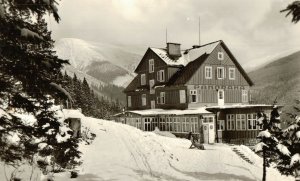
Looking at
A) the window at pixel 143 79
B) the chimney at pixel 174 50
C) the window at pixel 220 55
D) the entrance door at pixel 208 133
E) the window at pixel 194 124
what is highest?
the chimney at pixel 174 50

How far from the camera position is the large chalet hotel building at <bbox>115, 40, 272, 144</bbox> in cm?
3781

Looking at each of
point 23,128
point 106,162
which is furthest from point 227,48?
point 23,128

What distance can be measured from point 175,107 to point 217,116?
6522mm

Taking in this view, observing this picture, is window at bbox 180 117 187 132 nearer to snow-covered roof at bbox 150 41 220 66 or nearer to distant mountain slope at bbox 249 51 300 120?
snow-covered roof at bbox 150 41 220 66

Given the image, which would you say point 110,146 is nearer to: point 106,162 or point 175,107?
point 106,162

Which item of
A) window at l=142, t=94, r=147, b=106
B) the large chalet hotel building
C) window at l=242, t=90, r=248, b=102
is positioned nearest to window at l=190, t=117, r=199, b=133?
the large chalet hotel building

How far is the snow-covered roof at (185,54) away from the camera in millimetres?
44688

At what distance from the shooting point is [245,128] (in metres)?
37.8

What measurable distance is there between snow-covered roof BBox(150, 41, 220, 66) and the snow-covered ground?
1584 cm

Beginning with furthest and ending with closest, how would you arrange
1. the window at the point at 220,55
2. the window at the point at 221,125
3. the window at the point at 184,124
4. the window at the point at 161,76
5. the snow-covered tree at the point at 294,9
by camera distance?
the window at the point at 161,76
the window at the point at 220,55
the window at the point at 184,124
the window at the point at 221,125
the snow-covered tree at the point at 294,9

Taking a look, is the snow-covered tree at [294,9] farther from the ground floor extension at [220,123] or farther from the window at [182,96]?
the window at [182,96]

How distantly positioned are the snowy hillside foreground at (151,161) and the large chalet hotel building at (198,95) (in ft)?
19.1

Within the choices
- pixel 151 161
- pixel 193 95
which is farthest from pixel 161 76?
pixel 151 161

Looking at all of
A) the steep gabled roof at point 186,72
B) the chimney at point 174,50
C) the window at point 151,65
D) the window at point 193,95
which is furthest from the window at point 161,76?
the window at point 193,95
